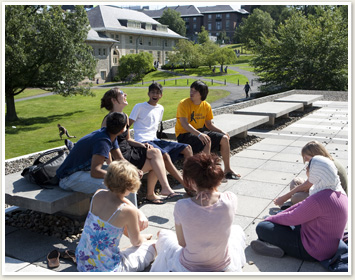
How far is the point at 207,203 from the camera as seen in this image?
125 inches

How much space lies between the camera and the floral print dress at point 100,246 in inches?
138

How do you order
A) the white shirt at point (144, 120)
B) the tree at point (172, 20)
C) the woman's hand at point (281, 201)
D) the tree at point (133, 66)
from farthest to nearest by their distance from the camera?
the tree at point (172, 20) < the tree at point (133, 66) < the white shirt at point (144, 120) < the woman's hand at point (281, 201)

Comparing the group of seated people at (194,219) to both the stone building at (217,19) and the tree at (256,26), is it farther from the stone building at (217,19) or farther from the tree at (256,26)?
the stone building at (217,19)

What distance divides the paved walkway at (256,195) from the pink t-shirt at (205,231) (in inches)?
19.9

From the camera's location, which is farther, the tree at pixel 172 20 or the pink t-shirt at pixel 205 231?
the tree at pixel 172 20

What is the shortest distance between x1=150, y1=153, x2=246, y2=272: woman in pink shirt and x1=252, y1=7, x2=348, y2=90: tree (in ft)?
90.6

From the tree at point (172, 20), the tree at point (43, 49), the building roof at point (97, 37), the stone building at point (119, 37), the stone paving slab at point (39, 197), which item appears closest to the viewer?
the stone paving slab at point (39, 197)

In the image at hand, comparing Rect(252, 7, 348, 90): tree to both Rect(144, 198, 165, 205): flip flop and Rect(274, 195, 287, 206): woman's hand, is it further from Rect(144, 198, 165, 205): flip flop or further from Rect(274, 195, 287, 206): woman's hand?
Rect(144, 198, 165, 205): flip flop

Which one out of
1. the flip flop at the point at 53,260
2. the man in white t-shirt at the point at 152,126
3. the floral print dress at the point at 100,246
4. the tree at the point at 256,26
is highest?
the tree at the point at 256,26

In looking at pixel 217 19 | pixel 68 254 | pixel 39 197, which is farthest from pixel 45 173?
pixel 217 19

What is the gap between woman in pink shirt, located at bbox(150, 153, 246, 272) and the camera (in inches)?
123

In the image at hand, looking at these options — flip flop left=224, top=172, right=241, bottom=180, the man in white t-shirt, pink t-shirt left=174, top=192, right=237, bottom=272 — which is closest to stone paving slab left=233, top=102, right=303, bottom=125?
flip flop left=224, top=172, right=241, bottom=180

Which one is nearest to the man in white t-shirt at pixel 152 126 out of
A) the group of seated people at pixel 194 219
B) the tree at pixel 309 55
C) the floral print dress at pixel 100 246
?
the group of seated people at pixel 194 219

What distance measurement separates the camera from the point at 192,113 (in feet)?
22.9
